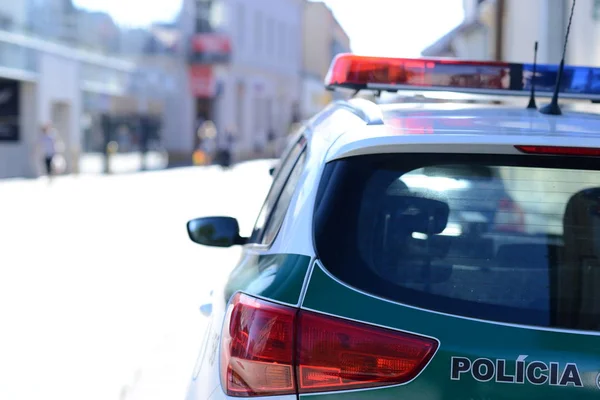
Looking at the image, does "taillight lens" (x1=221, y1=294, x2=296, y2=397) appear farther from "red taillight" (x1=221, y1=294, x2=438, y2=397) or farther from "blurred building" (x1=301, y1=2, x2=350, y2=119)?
"blurred building" (x1=301, y1=2, x2=350, y2=119)

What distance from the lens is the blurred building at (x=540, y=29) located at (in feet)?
38.3

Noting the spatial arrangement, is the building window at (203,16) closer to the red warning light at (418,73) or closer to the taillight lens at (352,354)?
the red warning light at (418,73)

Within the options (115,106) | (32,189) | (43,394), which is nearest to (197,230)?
(43,394)

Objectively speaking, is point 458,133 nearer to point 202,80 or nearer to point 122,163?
point 122,163

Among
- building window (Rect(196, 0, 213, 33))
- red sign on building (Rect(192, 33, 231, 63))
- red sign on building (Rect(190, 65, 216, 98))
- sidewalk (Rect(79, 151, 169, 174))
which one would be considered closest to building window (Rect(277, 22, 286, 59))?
sidewalk (Rect(79, 151, 169, 174))

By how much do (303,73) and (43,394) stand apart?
59.2 metres

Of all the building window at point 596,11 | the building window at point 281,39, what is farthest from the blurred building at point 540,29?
the building window at point 281,39

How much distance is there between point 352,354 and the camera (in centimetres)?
234

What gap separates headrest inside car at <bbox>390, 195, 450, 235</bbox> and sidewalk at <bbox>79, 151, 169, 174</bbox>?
3220 cm

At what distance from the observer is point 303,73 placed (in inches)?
2534

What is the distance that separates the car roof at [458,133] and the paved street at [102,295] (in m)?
2.66

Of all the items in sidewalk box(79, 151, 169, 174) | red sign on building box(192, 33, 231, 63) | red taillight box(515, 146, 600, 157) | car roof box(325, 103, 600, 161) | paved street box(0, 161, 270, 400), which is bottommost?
sidewalk box(79, 151, 169, 174)

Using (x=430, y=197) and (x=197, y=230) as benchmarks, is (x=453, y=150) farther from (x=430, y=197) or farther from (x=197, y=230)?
(x=197, y=230)

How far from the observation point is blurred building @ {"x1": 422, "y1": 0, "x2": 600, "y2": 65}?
460 inches
